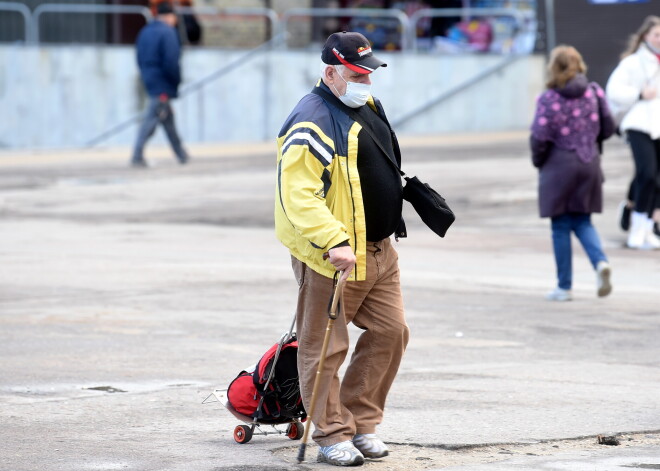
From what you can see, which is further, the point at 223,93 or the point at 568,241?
the point at 223,93

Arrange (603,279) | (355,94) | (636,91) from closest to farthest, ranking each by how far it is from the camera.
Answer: (355,94) < (603,279) < (636,91)

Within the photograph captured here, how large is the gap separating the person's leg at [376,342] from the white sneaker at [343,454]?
0.19m

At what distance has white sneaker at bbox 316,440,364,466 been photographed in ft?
18.4

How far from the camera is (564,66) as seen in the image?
10023 mm

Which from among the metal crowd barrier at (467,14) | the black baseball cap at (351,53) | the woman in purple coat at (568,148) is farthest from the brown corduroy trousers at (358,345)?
the metal crowd barrier at (467,14)

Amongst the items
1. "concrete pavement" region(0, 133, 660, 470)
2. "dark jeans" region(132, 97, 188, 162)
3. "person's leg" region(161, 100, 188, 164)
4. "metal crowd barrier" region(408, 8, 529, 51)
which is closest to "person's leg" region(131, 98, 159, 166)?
"dark jeans" region(132, 97, 188, 162)

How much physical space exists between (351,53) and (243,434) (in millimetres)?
1697

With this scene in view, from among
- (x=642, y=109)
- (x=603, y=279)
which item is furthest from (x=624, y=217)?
(x=603, y=279)

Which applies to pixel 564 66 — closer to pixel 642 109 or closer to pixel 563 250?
pixel 563 250

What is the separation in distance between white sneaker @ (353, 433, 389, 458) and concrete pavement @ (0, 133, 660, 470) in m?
0.07

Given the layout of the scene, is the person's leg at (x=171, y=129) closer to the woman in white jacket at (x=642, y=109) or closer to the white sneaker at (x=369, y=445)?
the woman in white jacket at (x=642, y=109)

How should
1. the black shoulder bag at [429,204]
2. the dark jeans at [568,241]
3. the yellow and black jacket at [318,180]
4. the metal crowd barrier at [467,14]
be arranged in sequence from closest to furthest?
1. the yellow and black jacket at [318,180]
2. the black shoulder bag at [429,204]
3. the dark jeans at [568,241]
4. the metal crowd barrier at [467,14]

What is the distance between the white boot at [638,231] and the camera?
1278cm

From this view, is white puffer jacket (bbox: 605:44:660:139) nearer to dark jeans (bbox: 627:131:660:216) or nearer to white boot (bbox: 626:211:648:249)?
dark jeans (bbox: 627:131:660:216)
